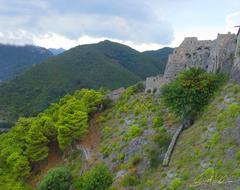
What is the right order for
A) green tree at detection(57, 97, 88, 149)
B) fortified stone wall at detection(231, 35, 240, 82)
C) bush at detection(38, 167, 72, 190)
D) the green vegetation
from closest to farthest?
the green vegetation
fortified stone wall at detection(231, 35, 240, 82)
bush at detection(38, 167, 72, 190)
green tree at detection(57, 97, 88, 149)

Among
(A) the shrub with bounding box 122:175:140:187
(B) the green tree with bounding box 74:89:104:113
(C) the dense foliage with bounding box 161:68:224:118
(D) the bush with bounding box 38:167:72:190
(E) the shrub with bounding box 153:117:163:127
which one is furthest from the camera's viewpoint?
(B) the green tree with bounding box 74:89:104:113

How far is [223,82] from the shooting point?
110 feet

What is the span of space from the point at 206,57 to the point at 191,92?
10.4 metres

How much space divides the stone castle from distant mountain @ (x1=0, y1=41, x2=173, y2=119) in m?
75.9

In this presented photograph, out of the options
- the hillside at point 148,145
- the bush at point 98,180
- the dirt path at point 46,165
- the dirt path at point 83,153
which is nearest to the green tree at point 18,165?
the hillside at point 148,145

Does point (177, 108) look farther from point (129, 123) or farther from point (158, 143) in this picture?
point (129, 123)

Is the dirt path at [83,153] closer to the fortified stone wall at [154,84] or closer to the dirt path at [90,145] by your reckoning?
the dirt path at [90,145]

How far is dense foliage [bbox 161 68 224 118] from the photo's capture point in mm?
32344

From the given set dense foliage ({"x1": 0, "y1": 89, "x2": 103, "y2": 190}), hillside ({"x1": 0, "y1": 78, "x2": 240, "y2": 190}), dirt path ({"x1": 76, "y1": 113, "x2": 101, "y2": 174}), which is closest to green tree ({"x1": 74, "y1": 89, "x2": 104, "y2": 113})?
hillside ({"x1": 0, "y1": 78, "x2": 240, "y2": 190})

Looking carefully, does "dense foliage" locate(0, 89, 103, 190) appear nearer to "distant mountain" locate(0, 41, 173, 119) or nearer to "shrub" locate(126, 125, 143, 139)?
"shrub" locate(126, 125, 143, 139)

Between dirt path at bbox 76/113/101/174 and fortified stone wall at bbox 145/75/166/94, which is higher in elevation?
fortified stone wall at bbox 145/75/166/94

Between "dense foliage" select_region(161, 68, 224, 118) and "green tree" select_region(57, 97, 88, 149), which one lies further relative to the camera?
"green tree" select_region(57, 97, 88, 149)

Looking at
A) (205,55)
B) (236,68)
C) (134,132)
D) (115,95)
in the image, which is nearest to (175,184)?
(134,132)

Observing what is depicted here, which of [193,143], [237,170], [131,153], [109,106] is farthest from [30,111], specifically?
[237,170]
